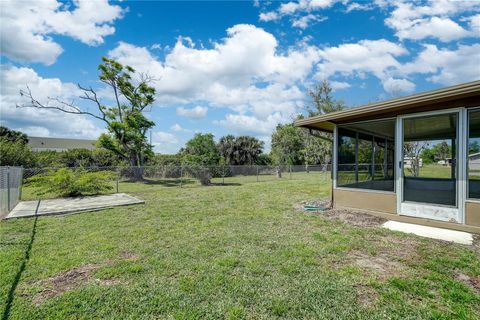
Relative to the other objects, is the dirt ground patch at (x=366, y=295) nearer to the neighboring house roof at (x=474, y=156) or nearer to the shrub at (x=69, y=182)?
the neighboring house roof at (x=474, y=156)

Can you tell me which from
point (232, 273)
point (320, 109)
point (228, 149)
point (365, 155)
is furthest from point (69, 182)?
point (320, 109)

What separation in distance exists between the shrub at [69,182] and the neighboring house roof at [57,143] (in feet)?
109

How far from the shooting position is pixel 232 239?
4125mm

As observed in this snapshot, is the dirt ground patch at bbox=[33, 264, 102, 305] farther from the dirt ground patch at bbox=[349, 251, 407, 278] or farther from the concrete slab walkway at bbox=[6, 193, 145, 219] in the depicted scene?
the concrete slab walkway at bbox=[6, 193, 145, 219]

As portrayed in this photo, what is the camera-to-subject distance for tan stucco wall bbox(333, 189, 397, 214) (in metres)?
5.34

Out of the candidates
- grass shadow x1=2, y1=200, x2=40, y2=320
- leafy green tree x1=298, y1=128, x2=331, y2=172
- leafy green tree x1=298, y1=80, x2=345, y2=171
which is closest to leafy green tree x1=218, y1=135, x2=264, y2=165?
leafy green tree x1=298, y1=80, x2=345, y2=171

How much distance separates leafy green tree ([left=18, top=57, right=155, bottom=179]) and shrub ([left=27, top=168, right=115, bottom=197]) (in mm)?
5581

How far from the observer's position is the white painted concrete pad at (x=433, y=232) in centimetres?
399

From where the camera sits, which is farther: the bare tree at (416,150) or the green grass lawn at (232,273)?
the bare tree at (416,150)

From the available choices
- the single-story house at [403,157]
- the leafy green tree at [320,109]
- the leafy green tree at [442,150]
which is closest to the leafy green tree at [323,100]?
the leafy green tree at [320,109]

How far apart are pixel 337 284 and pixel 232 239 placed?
1898 mm

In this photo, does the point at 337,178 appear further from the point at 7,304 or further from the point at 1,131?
the point at 1,131

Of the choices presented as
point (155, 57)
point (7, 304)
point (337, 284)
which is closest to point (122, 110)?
point (155, 57)

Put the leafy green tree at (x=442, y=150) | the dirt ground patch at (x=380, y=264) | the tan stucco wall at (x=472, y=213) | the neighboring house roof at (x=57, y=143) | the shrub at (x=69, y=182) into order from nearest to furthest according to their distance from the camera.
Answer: the dirt ground patch at (x=380, y=264)
the tan stucco wall at (x=472, y=213)
the leafy green tree at (x=442, y=150)
the shrub at (x=69, y=182)
the neighboring house roof at (x=57, y=143)
